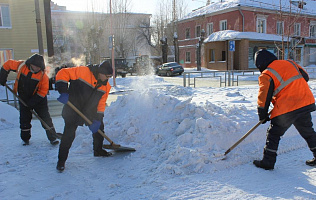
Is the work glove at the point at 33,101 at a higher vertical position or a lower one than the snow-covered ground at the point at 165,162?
higher

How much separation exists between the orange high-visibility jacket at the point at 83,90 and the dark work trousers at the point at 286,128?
2.28 meters

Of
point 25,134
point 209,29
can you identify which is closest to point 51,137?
point 25,134

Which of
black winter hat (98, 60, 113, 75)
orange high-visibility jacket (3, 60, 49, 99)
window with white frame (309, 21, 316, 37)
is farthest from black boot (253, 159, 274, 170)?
window with white frame (309, 21, 316, 37)

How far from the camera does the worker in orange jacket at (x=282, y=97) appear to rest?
119 inches

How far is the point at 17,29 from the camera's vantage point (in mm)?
16062

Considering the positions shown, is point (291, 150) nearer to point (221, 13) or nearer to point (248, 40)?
point (248, 40)

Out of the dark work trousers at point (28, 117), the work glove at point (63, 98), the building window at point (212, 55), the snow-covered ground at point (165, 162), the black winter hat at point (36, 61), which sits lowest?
the snow-covered ground at point (165, 162)

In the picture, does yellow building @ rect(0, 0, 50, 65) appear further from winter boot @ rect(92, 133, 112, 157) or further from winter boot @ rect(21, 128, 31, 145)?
winter boot @ rect(92, 133, 112, 157)

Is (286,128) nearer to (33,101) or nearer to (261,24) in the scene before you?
(33,101)

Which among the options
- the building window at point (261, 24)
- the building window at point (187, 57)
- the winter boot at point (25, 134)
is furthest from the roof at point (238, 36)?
the winter boot at point (25, 134)

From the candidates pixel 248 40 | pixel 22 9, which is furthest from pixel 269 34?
pixel 22 9

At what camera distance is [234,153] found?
3.61 m

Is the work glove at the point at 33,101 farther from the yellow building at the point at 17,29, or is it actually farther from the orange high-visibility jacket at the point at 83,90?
the yellow building at the point at 17,29

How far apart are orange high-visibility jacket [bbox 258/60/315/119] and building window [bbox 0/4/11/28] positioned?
57.0 feet
